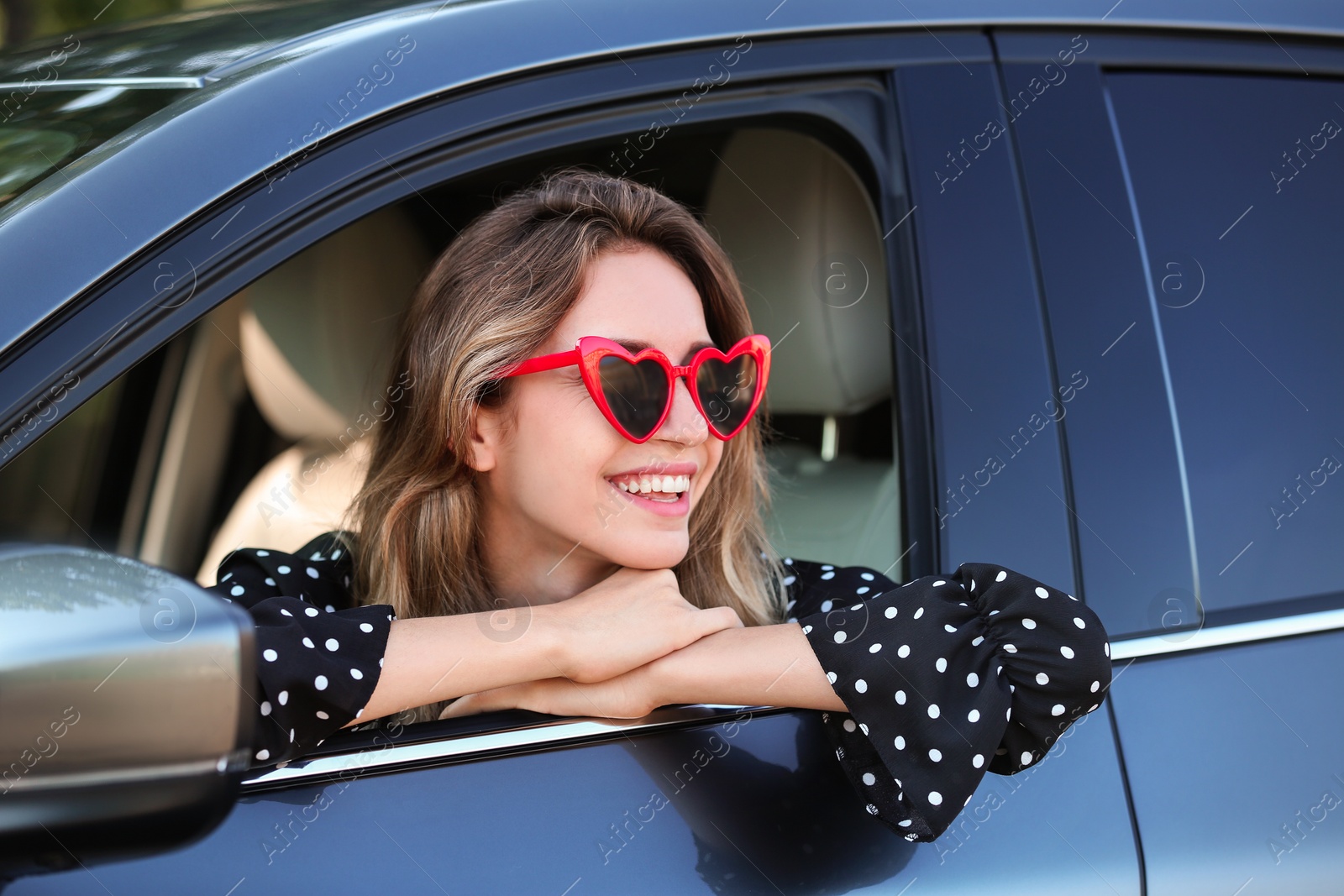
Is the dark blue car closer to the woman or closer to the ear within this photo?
the woman

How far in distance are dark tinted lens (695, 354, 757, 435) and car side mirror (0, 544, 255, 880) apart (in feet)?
2.77

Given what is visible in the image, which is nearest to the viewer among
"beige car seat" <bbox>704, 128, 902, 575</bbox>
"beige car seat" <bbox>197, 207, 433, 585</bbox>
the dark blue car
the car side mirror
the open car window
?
the car side mirror

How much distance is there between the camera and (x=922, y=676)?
1.27 m

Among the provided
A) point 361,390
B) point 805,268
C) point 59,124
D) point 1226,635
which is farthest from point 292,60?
point 361,390

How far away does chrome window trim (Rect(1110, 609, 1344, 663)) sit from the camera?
1.38 m

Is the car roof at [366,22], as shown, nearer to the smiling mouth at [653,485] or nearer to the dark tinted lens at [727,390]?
the dark tinted lens at [727,390]

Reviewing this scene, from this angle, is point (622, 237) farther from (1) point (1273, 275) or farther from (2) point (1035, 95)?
(1) point (1273, 275)

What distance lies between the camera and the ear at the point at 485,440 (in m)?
1.65

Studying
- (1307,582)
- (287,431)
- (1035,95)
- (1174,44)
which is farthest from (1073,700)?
(287,431)

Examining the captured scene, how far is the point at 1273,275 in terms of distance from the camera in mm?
1556

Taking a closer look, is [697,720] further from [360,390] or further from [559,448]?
[360,390]

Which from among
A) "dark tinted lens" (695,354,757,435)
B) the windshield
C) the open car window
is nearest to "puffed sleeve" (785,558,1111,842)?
"dark tinted lens" (695,354,757,435)

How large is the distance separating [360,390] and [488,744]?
5.92 ft

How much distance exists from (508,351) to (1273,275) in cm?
102
